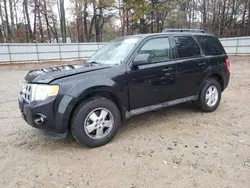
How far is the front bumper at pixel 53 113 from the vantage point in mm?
2961

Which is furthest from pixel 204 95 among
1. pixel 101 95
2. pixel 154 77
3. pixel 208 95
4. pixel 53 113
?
pixel 53 113

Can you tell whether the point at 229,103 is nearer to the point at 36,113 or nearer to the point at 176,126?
the point at 176,126

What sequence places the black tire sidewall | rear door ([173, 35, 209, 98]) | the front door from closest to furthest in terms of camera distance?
the front door → rear door ([173, 35, 209, 98]) → the black tire sidewall

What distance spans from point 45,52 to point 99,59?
47.6 ft

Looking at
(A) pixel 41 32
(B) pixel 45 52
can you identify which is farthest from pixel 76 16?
(B) pixel 45 52

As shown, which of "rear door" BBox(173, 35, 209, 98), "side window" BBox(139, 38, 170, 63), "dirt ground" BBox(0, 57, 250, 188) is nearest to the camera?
"dirt ground" BBox(0, 57, 250, 188)

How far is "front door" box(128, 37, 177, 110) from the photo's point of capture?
3.58 metres

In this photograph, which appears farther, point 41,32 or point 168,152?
point 41,32

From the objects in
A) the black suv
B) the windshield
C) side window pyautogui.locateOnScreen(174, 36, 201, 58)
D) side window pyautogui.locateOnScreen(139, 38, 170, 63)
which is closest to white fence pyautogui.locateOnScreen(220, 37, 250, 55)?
the black suv

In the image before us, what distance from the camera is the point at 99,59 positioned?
409cm

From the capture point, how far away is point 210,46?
15.5 feet

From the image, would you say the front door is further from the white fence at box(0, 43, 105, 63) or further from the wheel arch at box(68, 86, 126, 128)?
the white fence at box(0, 43, 105, 63)

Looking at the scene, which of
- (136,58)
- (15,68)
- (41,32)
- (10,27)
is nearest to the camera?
(136,58)

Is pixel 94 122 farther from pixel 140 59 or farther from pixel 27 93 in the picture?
pixel 140 59
